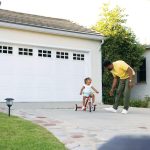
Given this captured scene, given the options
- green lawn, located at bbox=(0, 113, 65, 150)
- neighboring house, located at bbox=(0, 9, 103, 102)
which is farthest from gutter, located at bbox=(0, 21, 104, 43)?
green lawn, located at bbox=(0, 113, 65, 150)

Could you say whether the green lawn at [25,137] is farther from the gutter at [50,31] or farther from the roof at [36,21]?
the roof at [36,21]

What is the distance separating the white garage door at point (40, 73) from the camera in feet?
46.6

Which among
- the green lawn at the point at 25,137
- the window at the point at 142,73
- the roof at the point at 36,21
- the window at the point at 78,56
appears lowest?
the green lawn at the point at 25,137

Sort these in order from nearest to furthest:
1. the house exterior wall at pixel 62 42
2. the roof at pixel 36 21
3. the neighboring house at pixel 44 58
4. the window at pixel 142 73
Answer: the neighboring house at pixel 44 58, the house exterior wall at pixel 62 42, the roof at pixel 36 21, the window at pixel 142 73

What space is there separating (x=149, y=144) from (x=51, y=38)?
1452cm

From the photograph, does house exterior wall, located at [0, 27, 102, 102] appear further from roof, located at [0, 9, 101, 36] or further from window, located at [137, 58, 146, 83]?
window, located at [137, 58, 146, 83]

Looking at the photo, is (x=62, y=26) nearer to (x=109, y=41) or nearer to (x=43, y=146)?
(x=109, y=41)

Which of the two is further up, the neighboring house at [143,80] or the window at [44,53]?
the window at [44,53]

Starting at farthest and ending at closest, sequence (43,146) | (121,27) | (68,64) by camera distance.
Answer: (121,27) < (68,64) < (43,146)

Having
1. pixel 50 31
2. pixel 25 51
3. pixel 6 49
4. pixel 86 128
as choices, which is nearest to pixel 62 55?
pixel 50 31

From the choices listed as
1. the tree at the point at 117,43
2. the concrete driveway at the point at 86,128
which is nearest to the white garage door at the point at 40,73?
the tree at the point at 117,43

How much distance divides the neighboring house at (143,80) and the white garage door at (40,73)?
528 cm

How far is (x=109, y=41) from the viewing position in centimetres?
1967

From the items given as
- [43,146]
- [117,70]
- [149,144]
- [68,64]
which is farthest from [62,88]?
[149,144]
